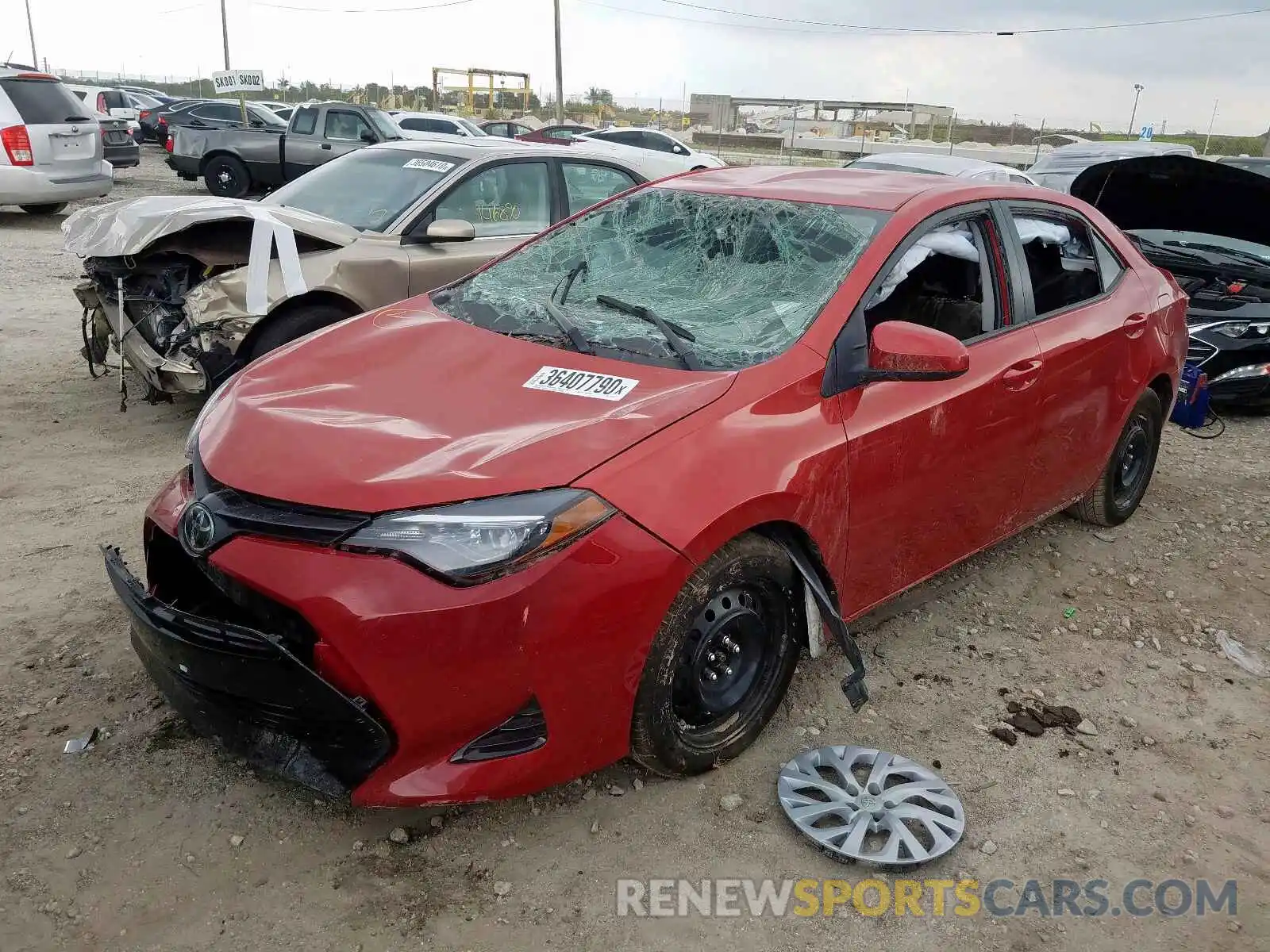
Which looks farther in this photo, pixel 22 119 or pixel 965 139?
pixel 965 139

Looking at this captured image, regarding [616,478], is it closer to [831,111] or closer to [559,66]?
[559,66]

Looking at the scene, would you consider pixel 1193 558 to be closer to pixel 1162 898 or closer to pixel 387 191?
pixel 1162 898

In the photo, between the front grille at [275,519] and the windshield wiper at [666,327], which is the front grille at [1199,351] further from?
the front grille at [275,519]

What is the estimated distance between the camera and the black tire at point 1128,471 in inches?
173

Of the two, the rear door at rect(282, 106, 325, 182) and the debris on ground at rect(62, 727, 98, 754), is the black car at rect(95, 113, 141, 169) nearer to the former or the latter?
the rear door at rect(282, 106, 325, 182)

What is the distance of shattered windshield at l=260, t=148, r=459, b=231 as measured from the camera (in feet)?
18.5

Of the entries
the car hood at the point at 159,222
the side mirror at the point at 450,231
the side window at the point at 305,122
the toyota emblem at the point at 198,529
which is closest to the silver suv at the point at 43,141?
the side window at the point at 305,122

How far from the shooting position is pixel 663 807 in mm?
2625

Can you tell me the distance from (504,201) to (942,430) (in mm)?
3729

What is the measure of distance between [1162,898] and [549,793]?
5.23ft

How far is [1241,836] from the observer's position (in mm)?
2639

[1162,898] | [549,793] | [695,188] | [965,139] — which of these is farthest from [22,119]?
[965,139]

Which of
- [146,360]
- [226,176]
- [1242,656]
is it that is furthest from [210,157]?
[1242,656]

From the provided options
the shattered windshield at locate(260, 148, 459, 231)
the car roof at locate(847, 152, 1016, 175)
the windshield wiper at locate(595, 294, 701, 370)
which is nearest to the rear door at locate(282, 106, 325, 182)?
the car roof at locate(847, 152, 1016, 175)
